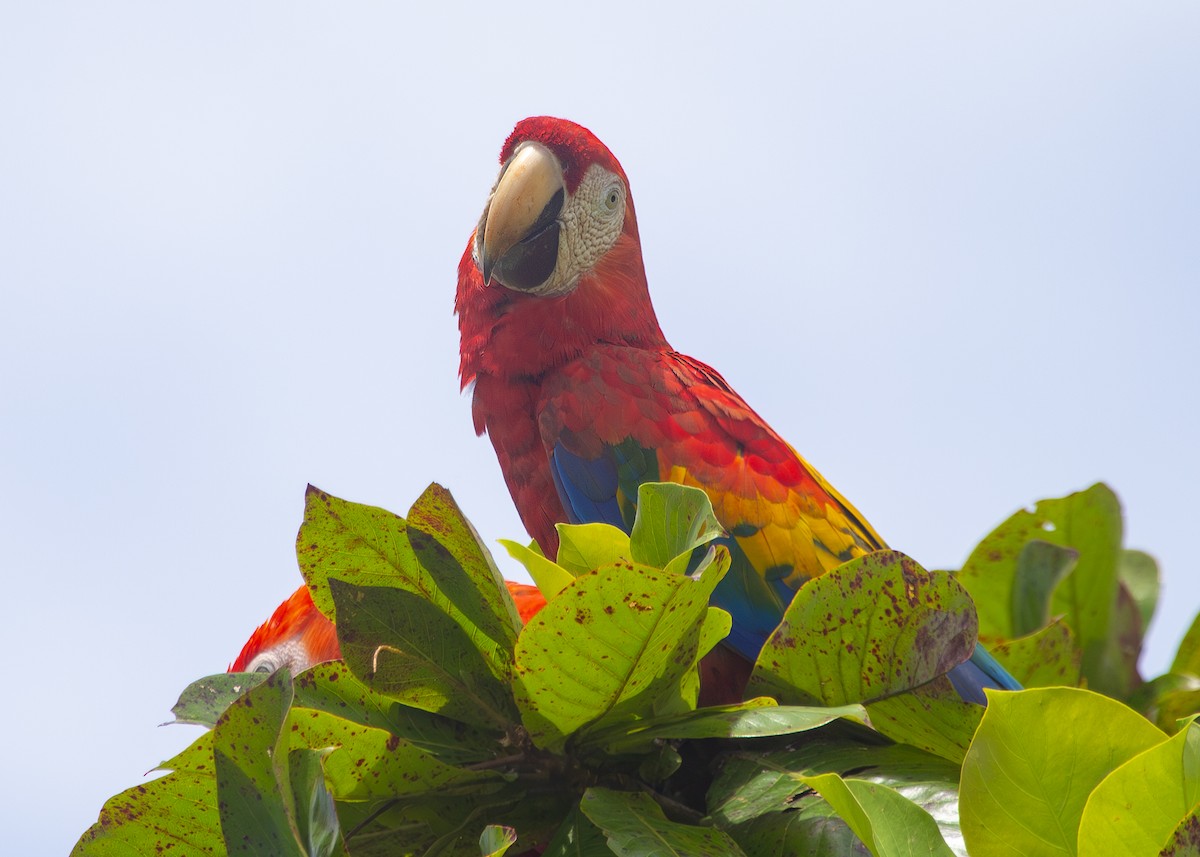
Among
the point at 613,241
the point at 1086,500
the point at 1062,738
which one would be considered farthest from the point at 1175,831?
the point at 613,241

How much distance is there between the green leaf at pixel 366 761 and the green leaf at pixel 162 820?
8 cm

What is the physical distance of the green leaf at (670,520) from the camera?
887 mm

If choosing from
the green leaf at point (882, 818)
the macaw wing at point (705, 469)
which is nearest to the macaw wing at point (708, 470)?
the macaw wing at point (705, 469)

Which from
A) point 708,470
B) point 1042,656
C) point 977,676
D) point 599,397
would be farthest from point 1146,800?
point 599,397

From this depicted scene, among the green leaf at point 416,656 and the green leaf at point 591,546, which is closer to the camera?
the green leaf at point 416,656

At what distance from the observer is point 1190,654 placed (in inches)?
61.0

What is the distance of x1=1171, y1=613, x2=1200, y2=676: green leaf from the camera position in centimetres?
154

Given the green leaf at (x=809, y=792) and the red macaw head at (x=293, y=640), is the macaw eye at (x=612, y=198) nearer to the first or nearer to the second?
the red macaw head at (x=293, y=640)

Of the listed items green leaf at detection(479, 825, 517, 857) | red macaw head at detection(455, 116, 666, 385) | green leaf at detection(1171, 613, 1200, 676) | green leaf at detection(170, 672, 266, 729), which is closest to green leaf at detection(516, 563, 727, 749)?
green leaf at detection(479, 825, 517, 857)

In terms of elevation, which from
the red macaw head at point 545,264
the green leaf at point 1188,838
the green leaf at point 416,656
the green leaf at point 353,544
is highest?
the red macaw head at point 545,264

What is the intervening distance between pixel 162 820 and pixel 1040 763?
0.62 meters

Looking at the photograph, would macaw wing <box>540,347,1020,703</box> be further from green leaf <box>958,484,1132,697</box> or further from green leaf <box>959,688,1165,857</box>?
green leaf <box>959,688,1165,857</box>

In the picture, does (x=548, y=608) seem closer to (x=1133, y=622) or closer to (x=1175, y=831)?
(x=1175, y=831)

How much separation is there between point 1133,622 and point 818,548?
498 mm
